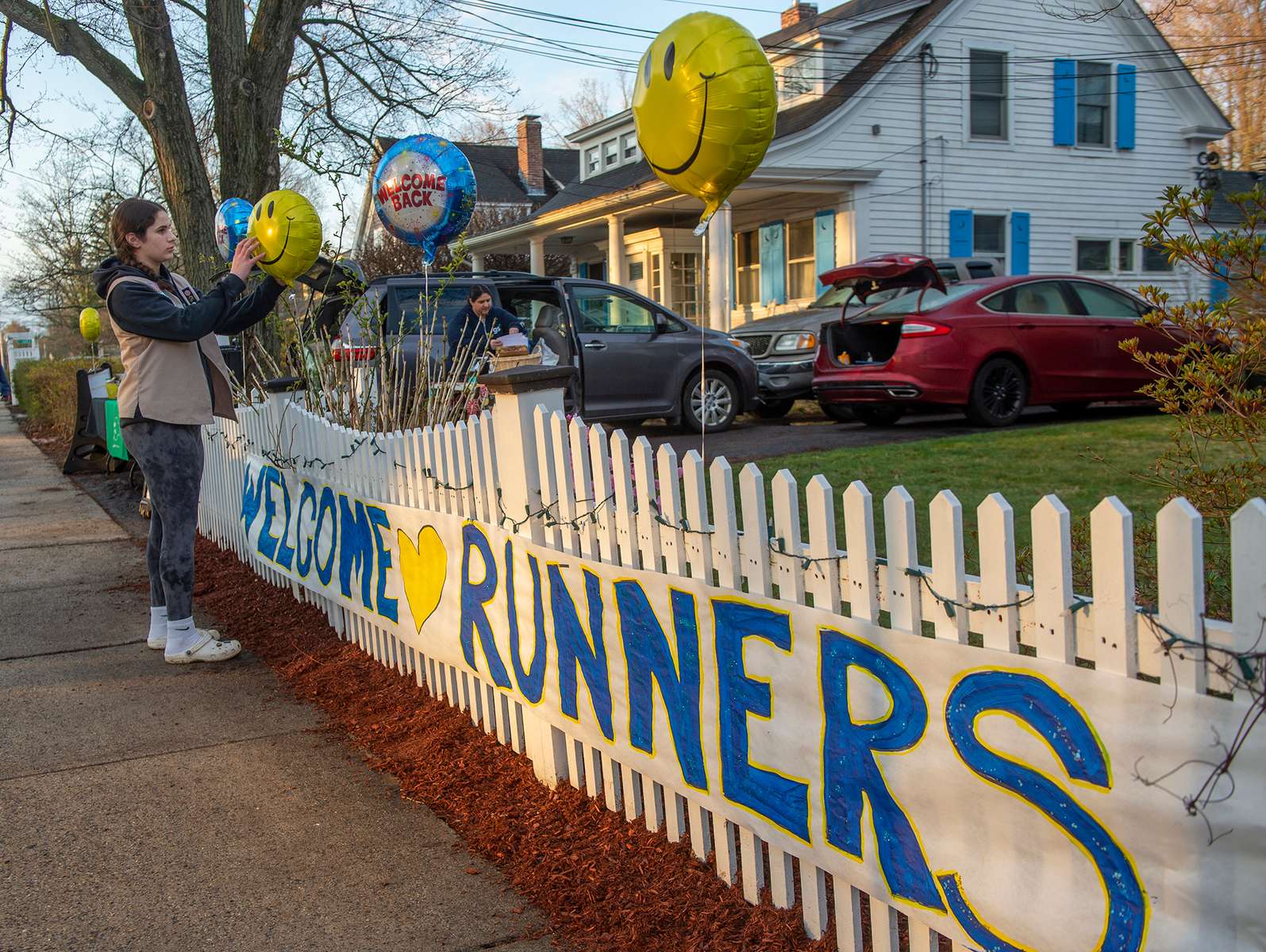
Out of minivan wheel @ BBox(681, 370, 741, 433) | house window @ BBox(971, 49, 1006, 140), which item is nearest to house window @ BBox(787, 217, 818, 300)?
house window @ BBox(971, 49, 1006, 140)

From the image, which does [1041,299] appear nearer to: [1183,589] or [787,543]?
[787,543]

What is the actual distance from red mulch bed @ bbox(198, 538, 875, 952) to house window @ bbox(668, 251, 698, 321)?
19.0 m

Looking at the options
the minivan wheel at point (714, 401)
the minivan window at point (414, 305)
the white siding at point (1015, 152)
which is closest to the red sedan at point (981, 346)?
the minivan wheel at point (714, 401)

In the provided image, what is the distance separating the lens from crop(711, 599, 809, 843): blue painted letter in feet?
8.43

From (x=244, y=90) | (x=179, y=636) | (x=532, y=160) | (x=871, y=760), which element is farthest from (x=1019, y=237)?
(x=532, y=160)

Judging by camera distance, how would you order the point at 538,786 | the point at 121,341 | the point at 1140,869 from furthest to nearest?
the point at 121,341 < the point at 538,786 < the point at 1140,869

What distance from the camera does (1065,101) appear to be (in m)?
19.9

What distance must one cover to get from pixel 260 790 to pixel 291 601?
2.66 meters

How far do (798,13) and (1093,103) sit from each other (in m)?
6.32

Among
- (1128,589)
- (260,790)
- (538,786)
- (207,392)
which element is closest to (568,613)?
(538,786)

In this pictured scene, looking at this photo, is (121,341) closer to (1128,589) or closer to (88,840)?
(88,840)

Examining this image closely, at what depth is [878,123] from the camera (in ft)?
60.7

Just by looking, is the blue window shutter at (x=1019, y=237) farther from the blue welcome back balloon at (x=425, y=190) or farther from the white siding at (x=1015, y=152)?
the blue welcome back balloon at (x=425, y=190)

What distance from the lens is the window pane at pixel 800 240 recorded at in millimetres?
19812
